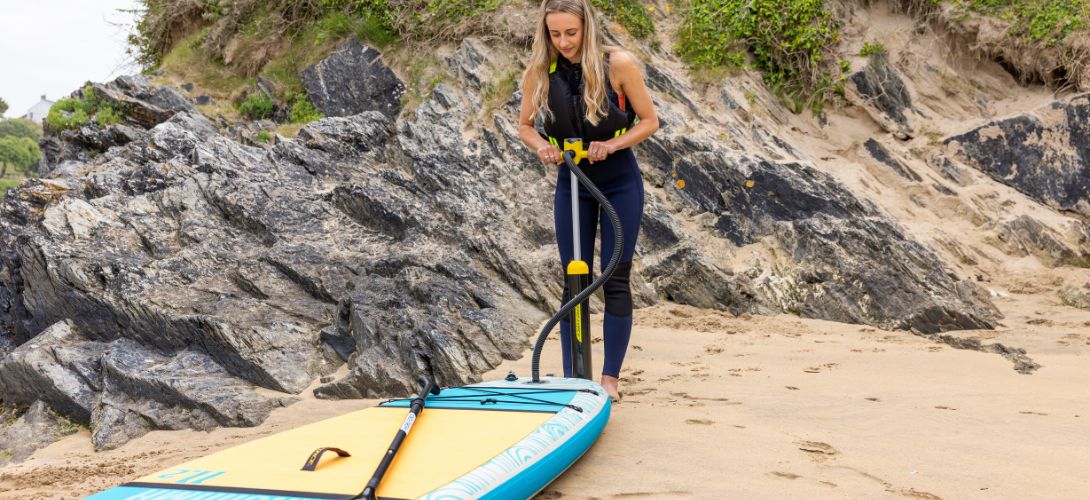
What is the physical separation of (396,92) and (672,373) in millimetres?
4991

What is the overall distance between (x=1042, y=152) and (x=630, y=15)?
14.5 ft

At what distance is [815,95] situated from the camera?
8148mm

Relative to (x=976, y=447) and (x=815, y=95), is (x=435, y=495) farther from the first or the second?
(x=815, y=95)

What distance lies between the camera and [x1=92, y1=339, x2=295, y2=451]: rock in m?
4.42

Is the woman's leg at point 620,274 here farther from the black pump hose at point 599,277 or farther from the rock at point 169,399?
the rock at point 169,399

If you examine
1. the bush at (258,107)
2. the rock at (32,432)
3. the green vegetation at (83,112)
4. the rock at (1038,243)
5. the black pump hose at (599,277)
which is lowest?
the rock at (1038,243)

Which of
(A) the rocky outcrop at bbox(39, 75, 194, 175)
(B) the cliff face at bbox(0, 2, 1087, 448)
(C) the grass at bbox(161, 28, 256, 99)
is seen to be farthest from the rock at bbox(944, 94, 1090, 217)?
(A) the rocky outcrop at bbox(39, 75, 194, 175)

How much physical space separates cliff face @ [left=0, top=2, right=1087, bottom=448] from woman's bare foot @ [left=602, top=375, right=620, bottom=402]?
114 cm

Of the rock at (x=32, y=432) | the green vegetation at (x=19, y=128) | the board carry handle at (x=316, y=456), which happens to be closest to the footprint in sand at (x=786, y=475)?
the board carry handle at (x=316, y=456)

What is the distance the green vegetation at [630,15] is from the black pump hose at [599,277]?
17.0 ft

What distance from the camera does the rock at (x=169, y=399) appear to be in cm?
442

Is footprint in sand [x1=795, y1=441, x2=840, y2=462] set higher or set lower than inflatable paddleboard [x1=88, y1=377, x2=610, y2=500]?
lower

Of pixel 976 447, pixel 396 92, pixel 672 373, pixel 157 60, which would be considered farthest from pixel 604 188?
pixel 157 60

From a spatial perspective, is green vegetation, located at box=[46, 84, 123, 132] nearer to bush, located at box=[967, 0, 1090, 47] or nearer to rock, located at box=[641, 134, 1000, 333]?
rock, located at box=[641, 134, 1000, 333]
